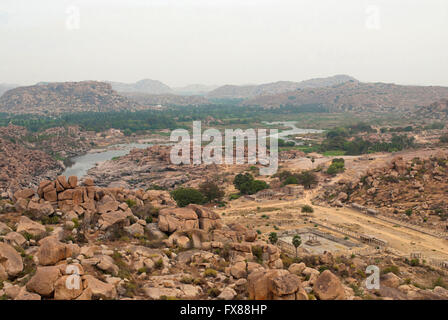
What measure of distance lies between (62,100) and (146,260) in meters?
187

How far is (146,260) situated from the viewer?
14703 mm

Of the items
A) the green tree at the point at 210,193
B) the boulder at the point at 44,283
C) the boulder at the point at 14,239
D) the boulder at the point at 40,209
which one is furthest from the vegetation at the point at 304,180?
the boulder at the point at 44,283

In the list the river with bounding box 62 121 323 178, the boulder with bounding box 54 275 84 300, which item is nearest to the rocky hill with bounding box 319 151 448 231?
the boulder with bounding box 54 275 84 300

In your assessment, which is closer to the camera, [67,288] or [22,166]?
[67,288]

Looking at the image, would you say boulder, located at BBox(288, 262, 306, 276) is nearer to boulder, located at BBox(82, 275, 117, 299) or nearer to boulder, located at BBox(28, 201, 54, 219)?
boulder, located at BBox(82, 275, 117, 299)

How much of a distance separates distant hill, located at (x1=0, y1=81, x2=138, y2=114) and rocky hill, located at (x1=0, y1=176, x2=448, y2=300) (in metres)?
159

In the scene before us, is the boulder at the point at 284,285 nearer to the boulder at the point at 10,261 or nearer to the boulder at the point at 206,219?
the boulder at the point at 10,261

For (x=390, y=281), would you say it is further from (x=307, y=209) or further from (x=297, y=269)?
(x=307, y=209)

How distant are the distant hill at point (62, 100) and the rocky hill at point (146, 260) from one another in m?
159

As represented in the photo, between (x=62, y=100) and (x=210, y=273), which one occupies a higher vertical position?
(x=62, y=100)

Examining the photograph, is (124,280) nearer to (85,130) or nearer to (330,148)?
(330,148)

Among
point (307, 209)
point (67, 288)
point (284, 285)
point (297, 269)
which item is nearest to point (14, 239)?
point (67, 288)

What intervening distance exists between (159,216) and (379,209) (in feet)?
76.5
